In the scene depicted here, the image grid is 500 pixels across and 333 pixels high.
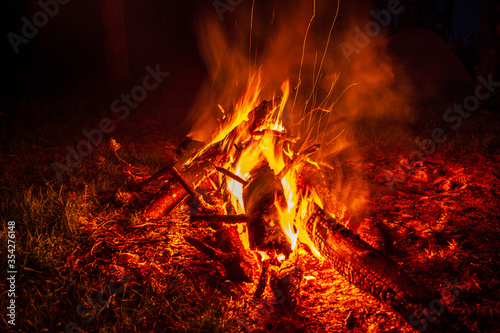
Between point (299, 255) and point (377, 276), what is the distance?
85 cm

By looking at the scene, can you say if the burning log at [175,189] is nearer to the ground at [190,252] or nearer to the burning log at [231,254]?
the ground at [190,252]

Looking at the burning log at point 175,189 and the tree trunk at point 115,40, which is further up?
the tree trunk at point 115,40

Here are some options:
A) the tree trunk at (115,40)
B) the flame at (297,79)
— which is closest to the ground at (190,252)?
the flame at (297,79)

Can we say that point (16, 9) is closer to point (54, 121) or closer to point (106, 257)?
point (54, 121)

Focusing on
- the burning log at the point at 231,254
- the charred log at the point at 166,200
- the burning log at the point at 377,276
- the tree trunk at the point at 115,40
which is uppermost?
the tree trunk at the point at 115,40

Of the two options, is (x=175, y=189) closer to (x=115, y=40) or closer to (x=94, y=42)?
(x=115, y=40)

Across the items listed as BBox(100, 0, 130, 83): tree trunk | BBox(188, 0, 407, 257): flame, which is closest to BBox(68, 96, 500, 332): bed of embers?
BBox(188, 0, 407, 257): flame

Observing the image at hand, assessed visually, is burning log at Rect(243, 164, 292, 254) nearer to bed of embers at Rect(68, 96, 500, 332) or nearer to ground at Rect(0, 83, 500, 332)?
bed of embers at Rect(68, 96, 500, 332)

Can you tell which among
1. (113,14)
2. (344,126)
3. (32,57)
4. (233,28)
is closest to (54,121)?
(113,14)

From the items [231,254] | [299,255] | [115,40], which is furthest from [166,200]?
→ [115,40]

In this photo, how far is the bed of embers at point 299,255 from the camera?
8.32ft

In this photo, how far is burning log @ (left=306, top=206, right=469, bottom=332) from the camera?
7.07 ft

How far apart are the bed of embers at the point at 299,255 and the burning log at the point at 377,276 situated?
0.08 feet

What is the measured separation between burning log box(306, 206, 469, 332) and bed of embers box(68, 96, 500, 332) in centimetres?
3
